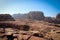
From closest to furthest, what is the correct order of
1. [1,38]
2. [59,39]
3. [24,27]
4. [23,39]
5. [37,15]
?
1. [59,39]
2. [23,39]
3. [1,38]
4. [24,27]
5. [37,15]

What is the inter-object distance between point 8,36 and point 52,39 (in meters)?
8.59

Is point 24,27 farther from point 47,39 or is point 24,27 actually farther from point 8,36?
point 47,39

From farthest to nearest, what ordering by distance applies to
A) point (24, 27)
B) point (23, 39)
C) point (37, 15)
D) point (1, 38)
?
point (37, 15) → point (24, 27) → point (1, 38) → point (23, 39)

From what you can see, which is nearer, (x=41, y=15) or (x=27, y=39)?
(x=27, y=39)

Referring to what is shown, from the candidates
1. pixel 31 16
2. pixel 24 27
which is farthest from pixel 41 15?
pixel 24 27

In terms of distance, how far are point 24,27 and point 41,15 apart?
79.8 meters

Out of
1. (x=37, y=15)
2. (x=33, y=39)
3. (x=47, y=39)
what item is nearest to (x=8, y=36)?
(x=33, y=39)

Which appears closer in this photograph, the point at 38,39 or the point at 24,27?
the point at 38,39

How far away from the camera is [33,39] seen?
15914 millimetres

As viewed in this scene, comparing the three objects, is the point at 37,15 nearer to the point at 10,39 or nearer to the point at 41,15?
the point at 41,15

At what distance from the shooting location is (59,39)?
15312mm

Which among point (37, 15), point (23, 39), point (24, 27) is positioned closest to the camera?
point (23, 39)

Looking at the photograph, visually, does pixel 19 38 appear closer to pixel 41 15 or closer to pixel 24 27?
pixel 24 27

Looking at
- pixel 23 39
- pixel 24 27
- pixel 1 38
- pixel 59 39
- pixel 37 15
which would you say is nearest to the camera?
pixel 59 39
